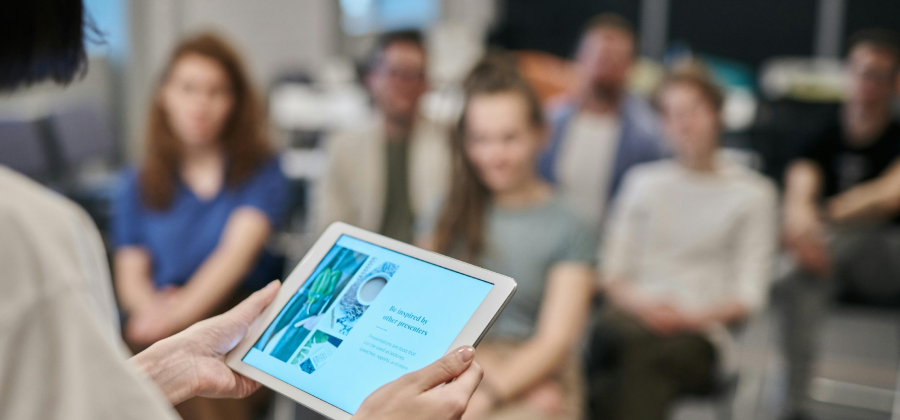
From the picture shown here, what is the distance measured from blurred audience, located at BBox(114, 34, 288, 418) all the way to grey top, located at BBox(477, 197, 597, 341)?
0.70 meters

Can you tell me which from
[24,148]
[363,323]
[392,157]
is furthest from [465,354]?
[24,148]

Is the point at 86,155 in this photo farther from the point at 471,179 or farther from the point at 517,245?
the point at 517,245

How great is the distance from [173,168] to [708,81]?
5.45 ft

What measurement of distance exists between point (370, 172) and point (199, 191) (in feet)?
1.67

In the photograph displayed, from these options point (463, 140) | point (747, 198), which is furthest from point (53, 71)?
point (747, 198)

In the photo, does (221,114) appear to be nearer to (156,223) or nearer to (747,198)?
(156,223)

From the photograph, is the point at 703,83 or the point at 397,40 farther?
the point at 397,40

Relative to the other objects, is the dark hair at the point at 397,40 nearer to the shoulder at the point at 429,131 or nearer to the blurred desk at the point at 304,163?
the shoulder at the point at 429,131

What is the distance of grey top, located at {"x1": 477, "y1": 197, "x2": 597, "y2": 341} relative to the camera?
1770mm

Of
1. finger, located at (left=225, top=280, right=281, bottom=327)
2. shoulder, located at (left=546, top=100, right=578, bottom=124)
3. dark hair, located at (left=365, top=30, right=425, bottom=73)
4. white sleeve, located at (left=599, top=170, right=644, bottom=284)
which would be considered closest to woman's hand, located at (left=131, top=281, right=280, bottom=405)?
finger, located at (left=225, top=280, right=281, bottom=327)

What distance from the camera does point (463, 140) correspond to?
1915 mm

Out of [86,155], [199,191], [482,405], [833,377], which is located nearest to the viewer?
[482,405]

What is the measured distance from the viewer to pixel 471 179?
1.89 metres

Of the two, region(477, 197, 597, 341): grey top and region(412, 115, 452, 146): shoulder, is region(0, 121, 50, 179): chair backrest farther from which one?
region(477, 197, 597, 341): grey top
